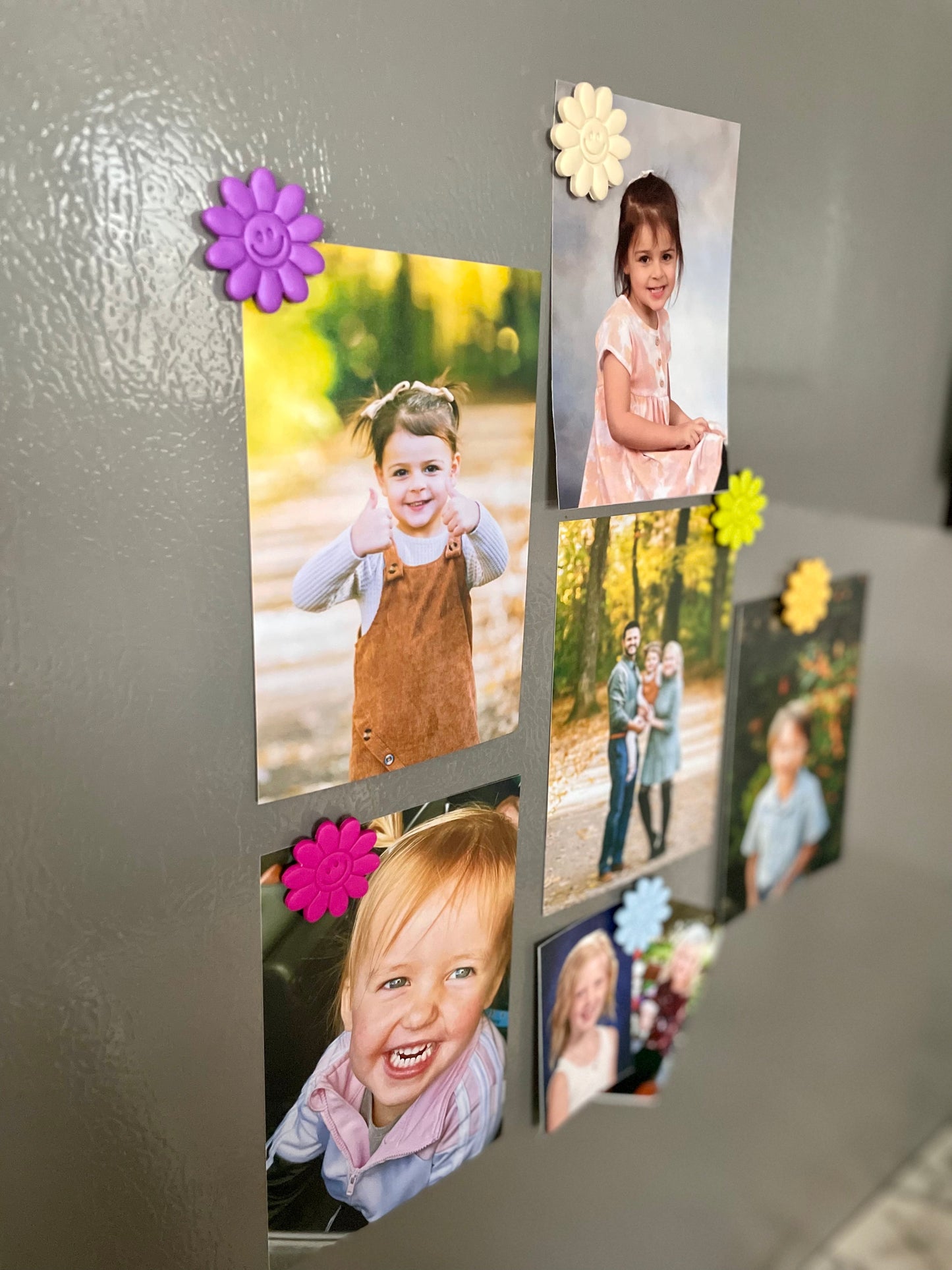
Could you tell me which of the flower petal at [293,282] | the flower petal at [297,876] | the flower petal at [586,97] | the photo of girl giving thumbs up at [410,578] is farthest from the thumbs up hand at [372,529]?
the flower petal at [586,97]

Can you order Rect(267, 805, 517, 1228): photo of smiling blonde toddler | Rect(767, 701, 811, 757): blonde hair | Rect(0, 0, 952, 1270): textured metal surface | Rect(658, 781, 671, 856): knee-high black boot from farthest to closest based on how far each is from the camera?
1. Rect(767, 701, 811, 757): blonde hair
2. Rect(658, 781, 671, 856): knee-high black boot
3. Rect(267, 805, 517, 1228): photo of smiling blonde toddler
4. Rect(0, 0, 952, 1270): textured metal surface

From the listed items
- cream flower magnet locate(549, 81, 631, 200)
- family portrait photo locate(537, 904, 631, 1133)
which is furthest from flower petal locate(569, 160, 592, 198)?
family portrait photo locate(537, 904, 631, 1133)

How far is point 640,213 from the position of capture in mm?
813

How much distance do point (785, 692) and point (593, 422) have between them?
18.0 inches

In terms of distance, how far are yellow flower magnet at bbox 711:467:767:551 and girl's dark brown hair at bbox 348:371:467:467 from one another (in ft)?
1.10

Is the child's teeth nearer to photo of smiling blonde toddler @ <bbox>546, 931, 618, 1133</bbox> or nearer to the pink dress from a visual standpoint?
photo of smiling blonde toddler @ <bbox>546, 931, 618, 1133</bbox>

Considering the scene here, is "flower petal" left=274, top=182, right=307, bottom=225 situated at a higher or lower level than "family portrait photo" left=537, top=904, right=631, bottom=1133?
higher

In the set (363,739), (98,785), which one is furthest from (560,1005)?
(98,785)

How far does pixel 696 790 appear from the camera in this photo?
1041 millimetres

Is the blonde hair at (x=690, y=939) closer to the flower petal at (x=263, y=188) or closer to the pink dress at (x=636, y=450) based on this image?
the pink dress at (x=636, y=450)

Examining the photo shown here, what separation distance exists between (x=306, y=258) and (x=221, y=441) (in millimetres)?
132

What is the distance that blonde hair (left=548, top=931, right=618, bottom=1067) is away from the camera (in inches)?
37.5

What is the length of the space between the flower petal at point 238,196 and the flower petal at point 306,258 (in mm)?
34

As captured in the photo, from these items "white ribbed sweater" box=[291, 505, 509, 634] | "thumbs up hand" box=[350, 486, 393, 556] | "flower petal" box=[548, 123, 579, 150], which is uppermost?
"flower petal" box=[548, 123, 579, 150]
